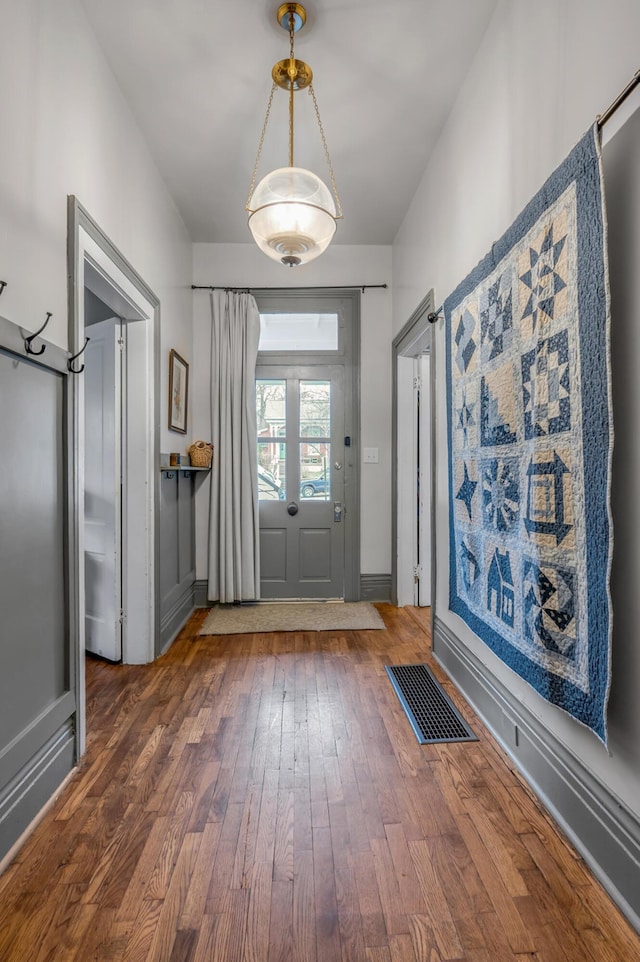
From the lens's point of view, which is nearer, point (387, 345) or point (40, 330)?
point (40, 330)

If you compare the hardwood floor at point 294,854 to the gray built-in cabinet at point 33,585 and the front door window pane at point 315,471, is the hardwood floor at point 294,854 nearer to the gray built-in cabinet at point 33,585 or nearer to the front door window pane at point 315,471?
the gray built-in cabinet at point 33,585

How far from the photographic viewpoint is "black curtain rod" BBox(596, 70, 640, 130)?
1227 mm

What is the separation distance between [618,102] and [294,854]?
2.21m

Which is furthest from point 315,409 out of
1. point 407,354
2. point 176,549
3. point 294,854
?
point 294,854

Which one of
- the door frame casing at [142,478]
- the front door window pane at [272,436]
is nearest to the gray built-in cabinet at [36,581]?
the door frame casing at [142,478]

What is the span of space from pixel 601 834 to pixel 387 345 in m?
3.49

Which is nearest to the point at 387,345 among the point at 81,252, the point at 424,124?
the point at 424,124

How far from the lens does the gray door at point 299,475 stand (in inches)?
165

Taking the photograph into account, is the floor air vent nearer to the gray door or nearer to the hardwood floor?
the hardwood floor

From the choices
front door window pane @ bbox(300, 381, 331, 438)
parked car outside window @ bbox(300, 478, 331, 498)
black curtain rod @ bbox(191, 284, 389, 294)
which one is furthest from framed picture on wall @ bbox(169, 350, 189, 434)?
parked car outside window @ bbox(300, 478, 331, 498)

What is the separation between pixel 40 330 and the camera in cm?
160

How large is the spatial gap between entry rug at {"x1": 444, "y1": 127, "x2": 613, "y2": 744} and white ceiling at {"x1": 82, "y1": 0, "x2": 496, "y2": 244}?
103cm

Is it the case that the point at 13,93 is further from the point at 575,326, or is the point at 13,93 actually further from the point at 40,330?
the point at 575,326

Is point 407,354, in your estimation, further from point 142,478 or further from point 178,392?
point 142,478
